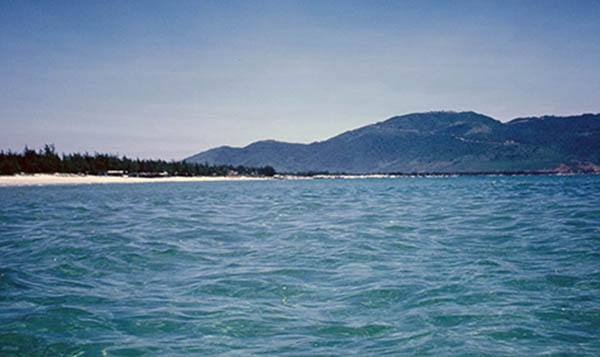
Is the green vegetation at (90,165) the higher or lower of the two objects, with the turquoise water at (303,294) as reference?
higher

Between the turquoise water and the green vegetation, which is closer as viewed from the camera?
the turquoise water

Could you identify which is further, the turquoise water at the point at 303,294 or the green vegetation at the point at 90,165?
the green vegetation at the point at 90,165

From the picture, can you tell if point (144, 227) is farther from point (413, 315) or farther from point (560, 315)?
point (560, 315)

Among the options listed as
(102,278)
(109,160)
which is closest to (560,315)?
(102,278)

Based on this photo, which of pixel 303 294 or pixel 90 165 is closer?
pixel 303 294

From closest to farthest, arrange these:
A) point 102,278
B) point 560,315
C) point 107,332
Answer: point 107,332, point 560,315, point 102,278

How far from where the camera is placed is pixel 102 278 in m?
10.2

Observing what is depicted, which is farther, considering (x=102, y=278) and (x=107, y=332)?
(x=102, y=278)

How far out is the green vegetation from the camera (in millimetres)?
111125

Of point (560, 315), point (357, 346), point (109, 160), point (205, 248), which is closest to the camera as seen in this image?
point (357, 346)

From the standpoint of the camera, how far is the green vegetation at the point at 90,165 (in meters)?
111

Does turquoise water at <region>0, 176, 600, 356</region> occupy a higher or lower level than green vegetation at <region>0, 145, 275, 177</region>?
Answer: lower

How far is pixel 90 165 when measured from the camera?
136 m

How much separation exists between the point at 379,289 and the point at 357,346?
2.86 meters
